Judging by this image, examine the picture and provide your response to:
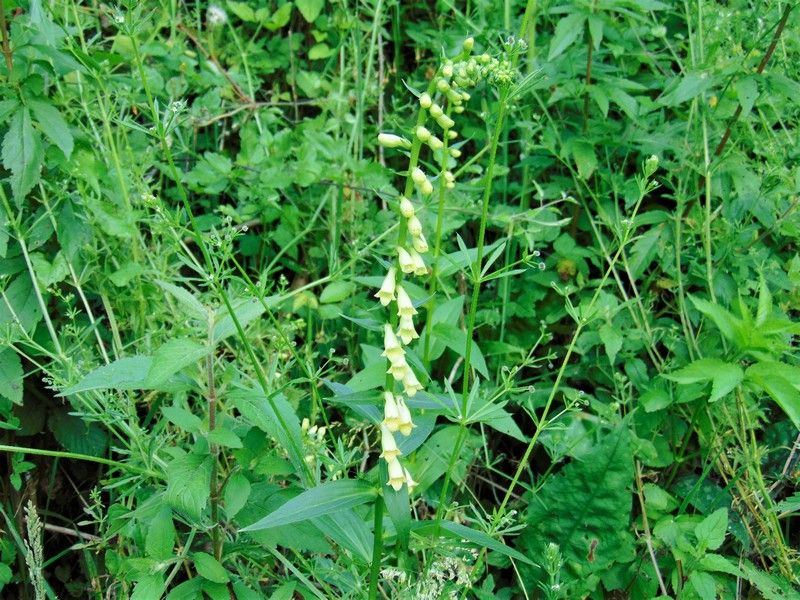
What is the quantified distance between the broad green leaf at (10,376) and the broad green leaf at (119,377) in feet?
2.02

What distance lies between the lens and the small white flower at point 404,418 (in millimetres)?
1658

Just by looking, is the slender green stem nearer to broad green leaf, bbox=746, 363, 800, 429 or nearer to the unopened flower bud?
the unopened flower bud

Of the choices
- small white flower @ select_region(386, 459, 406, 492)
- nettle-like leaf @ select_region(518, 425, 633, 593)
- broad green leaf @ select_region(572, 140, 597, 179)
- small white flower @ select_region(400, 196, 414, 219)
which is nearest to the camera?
small white flower @ select_region(400, 196, 414, 219)

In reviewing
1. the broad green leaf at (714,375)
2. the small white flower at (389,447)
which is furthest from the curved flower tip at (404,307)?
the broad green leaf at (714,375)

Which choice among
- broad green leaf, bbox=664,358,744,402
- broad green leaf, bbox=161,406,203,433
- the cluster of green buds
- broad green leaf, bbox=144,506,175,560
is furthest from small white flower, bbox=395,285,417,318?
broad green leaf, bbox=664,358,744,402

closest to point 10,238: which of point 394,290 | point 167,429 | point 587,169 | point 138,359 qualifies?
point 167,429

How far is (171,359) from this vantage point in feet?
5.57

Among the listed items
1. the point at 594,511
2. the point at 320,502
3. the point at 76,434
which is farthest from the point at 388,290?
the point at 76,434

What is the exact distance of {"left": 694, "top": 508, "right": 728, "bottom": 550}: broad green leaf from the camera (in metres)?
2.19

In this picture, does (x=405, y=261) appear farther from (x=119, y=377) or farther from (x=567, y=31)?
(x=567, y=31)

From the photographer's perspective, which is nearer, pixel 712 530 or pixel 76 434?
pixel 712 530

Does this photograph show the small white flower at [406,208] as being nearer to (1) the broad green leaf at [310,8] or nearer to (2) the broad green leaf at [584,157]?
(2) the broad green leaf at [584,157]

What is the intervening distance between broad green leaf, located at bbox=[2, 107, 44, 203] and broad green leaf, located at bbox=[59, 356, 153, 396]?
0.74m

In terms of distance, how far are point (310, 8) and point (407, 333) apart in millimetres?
2254
